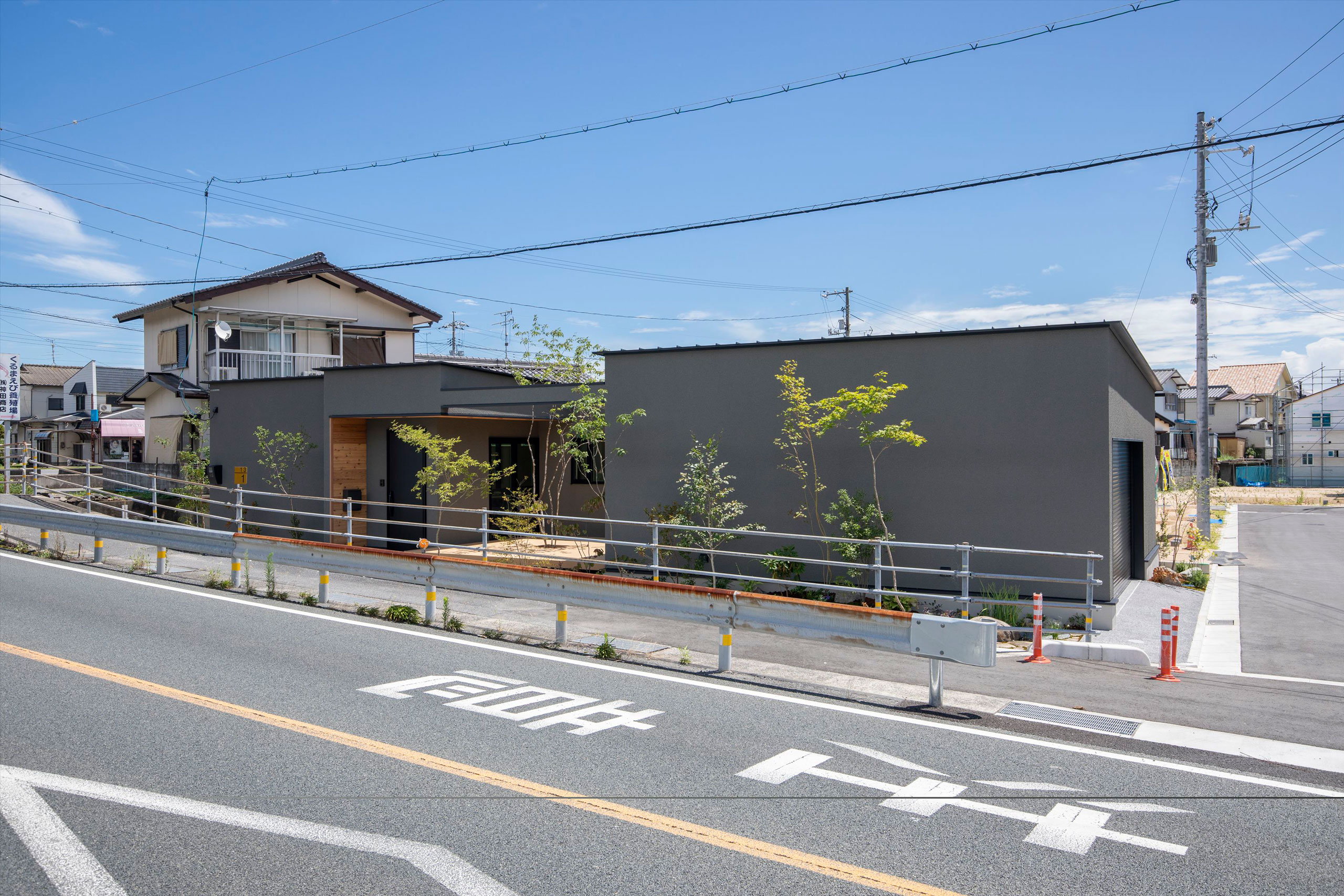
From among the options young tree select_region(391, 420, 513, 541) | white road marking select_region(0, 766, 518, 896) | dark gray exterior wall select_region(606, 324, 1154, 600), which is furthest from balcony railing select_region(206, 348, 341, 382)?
white road marking select_region(0, 766, 518, 896)

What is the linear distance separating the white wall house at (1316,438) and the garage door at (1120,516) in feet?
180

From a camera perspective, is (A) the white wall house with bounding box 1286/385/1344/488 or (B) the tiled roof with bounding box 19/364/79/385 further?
(B) the tiled roof with bounding box 19/364/79/385

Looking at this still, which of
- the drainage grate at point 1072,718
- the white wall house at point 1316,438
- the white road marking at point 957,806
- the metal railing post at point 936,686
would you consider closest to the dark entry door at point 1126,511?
the drainage grate at point 1072,718

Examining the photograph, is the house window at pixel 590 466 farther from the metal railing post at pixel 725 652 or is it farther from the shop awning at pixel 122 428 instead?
the shop awning at pixel 122 428

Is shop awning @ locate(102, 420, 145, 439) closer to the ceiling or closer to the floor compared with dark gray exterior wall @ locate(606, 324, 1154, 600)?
closer to the ceiling

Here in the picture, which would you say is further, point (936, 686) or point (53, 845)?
point (936, 686)

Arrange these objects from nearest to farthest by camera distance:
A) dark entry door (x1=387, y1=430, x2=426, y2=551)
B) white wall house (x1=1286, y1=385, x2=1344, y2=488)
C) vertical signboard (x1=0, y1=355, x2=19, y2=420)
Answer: dark entry door (x1=387, y1=430, x2=426, y2=551)
vertical signboard (x1=0, y1=355, x2=19, y2=420)
white wall house (x1=1286, y1=385, x2=1344, y2=488)

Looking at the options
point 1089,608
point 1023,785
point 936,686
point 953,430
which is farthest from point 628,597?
point 953,430

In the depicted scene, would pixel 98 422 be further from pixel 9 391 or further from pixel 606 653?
pixel 606 653

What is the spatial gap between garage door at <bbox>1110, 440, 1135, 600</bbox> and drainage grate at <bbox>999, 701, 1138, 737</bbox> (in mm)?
5943

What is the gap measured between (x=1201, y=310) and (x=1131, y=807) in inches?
914

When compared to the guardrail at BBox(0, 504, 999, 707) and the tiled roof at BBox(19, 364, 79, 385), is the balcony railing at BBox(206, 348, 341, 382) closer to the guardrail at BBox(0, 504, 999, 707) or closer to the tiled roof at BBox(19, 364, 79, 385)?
the guardrail at BBox(0, 504, 999, 707)

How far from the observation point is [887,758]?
6082 mm

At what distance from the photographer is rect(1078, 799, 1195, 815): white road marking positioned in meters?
5.18
